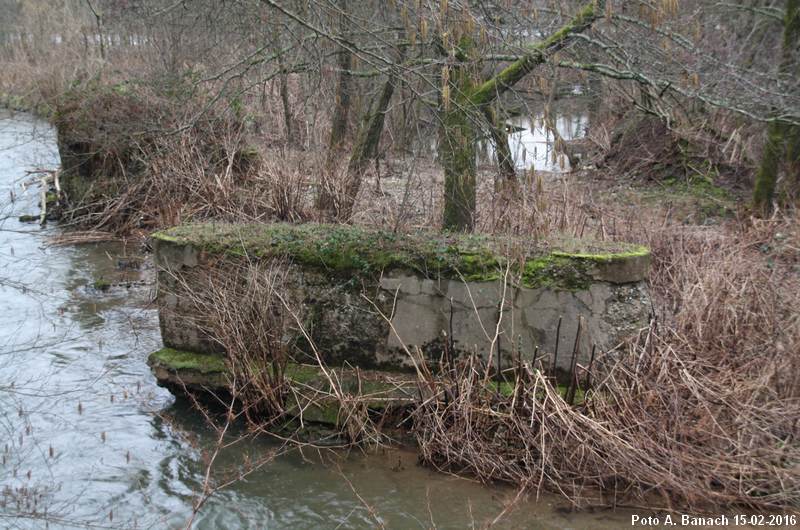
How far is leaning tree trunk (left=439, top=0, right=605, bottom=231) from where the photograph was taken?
7160mm

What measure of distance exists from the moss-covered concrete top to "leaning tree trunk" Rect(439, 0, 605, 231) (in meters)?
0.71

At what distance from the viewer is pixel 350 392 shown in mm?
6594

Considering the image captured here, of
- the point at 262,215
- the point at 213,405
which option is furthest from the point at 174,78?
the point at 213,405

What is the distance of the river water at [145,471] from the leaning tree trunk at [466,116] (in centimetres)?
272

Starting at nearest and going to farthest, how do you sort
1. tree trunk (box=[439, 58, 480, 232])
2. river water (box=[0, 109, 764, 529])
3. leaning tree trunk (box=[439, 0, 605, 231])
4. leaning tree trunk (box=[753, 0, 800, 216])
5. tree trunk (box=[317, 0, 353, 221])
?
river water (box=[0, 109, 764, 529])
tree trunk (box=[439, 58, 480, 232])
leaning tree trunk (box=[439, 0, 605, 231])
tree trunk (box=[317, 0, 353, 221])
leaning tree trunk (box=[753, 0, 800, 216])

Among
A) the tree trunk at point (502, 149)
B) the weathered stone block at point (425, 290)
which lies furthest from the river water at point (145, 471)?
the tree trunk at point (502, 149)

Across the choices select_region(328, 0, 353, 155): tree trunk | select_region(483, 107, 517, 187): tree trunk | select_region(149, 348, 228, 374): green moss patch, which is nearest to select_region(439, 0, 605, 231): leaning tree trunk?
select_region(483, 107, 517, 187): tree trunk

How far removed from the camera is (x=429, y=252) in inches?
265

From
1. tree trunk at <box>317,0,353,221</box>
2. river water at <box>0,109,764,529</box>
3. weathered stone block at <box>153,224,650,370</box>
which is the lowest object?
river water at <box>0,109,764,529</box>

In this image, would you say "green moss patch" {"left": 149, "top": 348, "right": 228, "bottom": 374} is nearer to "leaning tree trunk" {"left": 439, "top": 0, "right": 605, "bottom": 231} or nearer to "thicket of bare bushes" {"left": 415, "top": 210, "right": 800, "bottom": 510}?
"thicket of bare bushes" {"left": 415, "top": 210, "right": 800, "bottom": 510}

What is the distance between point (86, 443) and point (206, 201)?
549cm

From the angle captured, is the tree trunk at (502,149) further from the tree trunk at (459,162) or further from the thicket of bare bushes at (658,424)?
the thicket of bare bushes at (658,424)

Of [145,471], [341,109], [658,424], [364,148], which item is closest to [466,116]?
[658,424]

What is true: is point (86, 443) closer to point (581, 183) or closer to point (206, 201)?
point (206, 201)
